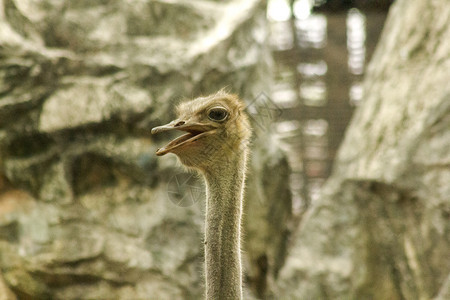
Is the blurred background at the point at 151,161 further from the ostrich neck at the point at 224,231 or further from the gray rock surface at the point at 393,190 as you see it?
the ostrich neck at the point at 224,231

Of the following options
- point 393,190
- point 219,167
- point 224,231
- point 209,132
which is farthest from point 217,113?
point 393,190

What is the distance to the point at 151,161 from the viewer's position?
3.34m

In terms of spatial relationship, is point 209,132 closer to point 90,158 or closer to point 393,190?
point 90,158

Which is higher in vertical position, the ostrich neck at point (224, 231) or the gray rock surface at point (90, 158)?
the gray rock surface at point (90, 158)

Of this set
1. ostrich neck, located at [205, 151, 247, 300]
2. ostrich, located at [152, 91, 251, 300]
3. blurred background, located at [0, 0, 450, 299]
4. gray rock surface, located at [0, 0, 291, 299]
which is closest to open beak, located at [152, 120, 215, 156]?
ostrich, located at [152, 91, 251, 300]

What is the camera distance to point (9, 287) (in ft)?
10.7

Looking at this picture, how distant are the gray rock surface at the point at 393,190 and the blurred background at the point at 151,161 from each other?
0.4 inches

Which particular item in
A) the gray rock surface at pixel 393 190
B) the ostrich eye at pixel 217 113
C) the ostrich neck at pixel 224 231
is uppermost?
the gray rock surface at pixel 393 190

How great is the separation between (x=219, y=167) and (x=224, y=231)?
199mm

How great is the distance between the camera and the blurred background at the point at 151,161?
3213 mm

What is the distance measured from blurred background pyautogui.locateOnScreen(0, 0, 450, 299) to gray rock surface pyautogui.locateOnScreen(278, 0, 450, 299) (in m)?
0.01

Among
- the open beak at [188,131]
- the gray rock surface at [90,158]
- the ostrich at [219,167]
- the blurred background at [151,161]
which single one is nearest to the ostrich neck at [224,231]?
the ostrich at [219,167]

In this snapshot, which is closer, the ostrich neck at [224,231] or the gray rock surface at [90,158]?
the ostrich neck at [224,231]

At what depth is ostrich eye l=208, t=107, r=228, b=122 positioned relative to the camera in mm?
1823
